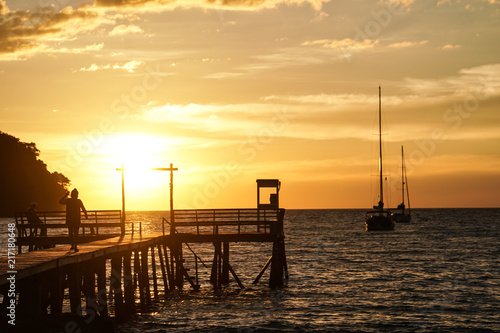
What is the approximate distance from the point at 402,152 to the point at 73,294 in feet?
354

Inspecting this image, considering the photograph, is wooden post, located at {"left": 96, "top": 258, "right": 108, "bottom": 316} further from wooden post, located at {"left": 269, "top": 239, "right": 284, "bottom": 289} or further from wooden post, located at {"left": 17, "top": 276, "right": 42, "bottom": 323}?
wooden post, located at {"left": 269, "top": 239, "right": 284, "bottom": 289}

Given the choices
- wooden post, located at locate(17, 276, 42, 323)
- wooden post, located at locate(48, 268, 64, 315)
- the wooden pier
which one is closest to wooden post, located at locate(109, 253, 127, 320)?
the wooden pier

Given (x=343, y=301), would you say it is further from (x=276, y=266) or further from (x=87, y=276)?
(x=87, y=276)

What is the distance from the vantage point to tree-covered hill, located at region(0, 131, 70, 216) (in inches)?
5871

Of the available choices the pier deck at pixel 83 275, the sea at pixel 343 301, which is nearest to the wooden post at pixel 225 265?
the sea at pixel 343 301

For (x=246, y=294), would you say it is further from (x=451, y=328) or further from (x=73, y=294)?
(x=73, y=294)

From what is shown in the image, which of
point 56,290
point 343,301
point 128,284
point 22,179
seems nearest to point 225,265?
point 343,301

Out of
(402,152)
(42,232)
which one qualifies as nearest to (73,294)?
(42,232)

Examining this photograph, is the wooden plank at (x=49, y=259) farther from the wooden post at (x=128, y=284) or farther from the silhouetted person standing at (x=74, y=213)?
the wooden post at (x=128, y=284)

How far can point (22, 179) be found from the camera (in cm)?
15350

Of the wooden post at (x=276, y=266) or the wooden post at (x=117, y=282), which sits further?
the wooden post at (x=276, y=266)

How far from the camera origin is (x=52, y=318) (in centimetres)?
1752

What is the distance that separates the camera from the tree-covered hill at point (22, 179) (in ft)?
489

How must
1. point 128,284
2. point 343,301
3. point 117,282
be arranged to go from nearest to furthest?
1. point 117,282
2. point 128,284
3. point 343,301
